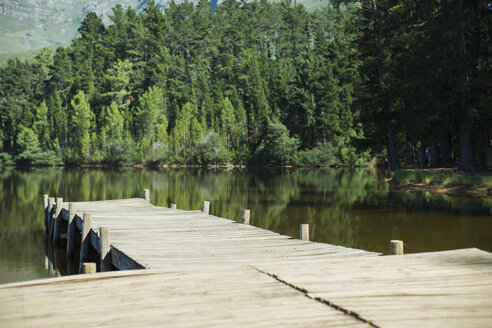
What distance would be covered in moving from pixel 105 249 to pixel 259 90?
66867mm

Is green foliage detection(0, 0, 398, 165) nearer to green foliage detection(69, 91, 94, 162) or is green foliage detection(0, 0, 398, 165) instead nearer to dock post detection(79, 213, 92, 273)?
green foliage detection(69, 91, 94, 162)

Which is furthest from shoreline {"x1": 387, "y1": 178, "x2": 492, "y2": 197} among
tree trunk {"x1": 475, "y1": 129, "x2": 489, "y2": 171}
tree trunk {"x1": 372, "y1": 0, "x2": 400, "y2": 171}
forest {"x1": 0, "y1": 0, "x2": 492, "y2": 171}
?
tree trunk {"x1": 372, "y1": 0, "x2": 400, "y2": 171}

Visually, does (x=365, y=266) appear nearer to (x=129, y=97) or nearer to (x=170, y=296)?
(x=170, y=296)

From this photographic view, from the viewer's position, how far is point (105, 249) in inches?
339

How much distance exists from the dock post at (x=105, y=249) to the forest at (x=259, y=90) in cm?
2045

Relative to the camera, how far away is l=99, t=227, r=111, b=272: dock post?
335 inches

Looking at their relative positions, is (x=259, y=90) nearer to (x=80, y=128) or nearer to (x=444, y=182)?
(x=80, y=128)

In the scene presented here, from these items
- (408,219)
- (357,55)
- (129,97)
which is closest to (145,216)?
(408,219)

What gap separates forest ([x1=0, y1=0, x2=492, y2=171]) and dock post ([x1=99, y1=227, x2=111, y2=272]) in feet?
67.1

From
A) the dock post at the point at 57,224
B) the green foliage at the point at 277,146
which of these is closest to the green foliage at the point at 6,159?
the green foliage at the point at 277,146

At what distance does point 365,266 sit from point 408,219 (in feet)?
38.2

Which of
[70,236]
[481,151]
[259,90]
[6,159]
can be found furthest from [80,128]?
[70,236]

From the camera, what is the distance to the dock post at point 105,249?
27.9 feet

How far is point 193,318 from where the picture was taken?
173 inches
